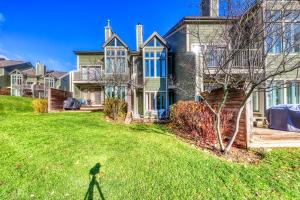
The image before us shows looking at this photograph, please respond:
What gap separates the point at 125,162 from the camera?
5.15 m

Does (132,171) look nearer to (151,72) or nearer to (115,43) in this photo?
(151,72)

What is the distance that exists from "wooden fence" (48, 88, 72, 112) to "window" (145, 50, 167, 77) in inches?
312

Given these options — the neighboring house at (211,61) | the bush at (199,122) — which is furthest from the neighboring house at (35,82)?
the bush at (199,122)

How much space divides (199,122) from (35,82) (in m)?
39.4

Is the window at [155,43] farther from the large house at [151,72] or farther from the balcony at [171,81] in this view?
the balcony at [171,81]

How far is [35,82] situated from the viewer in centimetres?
3775

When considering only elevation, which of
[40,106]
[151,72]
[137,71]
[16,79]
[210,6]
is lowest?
[40,106]

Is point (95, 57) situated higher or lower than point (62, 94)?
higher

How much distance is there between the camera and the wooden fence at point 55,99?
15.2 m

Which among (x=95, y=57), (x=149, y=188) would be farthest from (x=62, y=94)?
(x=149, y=188)

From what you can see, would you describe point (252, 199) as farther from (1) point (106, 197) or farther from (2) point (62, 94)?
(2) point (62, 94)

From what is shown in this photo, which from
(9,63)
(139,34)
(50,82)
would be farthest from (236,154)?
(9,63)

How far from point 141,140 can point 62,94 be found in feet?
43.2

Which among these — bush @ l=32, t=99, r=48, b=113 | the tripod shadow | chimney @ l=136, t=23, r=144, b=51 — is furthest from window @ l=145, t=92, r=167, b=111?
the tripod shadow
